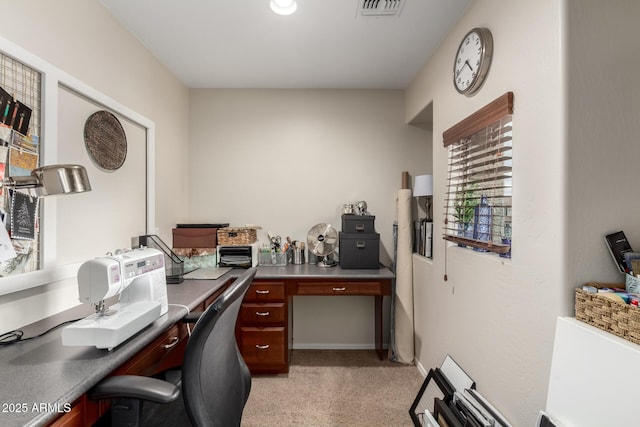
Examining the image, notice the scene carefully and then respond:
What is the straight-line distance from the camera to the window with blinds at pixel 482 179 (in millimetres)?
1517

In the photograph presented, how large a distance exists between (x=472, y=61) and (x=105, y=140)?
2.21 meters

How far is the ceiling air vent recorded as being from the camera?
1.81 m

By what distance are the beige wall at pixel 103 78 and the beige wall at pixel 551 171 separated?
85.1 inches

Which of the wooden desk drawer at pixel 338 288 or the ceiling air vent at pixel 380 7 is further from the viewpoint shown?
the wooden desk drawer at pixel 338 288

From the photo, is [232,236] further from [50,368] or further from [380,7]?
[380,7]

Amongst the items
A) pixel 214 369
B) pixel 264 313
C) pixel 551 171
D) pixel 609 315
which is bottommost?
pixel 264 313

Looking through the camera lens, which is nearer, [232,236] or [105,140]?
[105,140]

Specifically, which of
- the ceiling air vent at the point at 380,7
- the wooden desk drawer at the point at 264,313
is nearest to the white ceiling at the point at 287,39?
the ceiling air vent at the point at 380,7

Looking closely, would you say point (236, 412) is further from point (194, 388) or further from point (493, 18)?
point (493, 18)

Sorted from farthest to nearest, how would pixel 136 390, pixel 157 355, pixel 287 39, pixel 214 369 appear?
pixel 287 39 → pixel 157 355 → pixel 214 369 → pixel 136 390

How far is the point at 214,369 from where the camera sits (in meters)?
1.05

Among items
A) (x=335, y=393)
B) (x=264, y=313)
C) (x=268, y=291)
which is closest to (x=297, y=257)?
(x=268, y=291)

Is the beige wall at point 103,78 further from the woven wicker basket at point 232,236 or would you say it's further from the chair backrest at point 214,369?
the chair backrest at point 214,369

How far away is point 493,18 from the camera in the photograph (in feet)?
5.25
